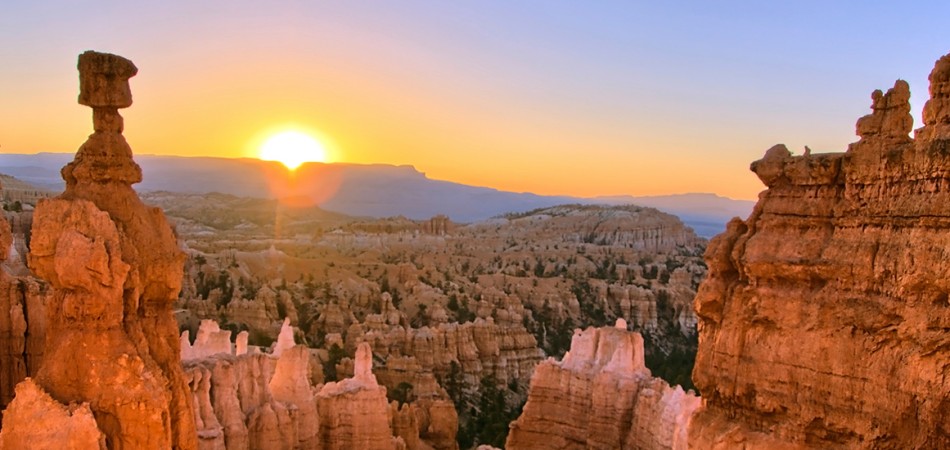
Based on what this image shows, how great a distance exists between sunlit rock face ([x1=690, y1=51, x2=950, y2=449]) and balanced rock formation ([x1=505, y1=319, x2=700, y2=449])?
7.81m

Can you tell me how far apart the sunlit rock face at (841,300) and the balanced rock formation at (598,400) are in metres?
7.81

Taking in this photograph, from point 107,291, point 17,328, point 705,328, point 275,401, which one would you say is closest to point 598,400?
point 275,401

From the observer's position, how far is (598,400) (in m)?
17.6

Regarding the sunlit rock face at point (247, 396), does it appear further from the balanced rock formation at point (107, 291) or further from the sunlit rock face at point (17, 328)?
the balanced rock formation at point (107, 291)

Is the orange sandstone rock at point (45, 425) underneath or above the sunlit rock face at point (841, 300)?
underneath

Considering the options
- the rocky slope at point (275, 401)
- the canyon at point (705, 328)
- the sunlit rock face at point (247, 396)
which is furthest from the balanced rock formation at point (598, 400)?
the sunlit rock face at point (247, 396)

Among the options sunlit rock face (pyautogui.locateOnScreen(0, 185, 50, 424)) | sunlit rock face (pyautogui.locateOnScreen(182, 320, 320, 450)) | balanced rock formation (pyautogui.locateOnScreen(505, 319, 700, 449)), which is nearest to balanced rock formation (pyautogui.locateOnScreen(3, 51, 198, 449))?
sunlit rock face (pyautogui.locateOnScreen(0, 185, 50, 424))

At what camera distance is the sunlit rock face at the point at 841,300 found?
6285 millimetres

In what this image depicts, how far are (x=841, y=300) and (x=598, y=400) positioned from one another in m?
11.0

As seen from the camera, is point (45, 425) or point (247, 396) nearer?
point (45, 425)

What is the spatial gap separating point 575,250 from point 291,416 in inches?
2031

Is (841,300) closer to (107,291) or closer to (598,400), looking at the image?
(107,291)

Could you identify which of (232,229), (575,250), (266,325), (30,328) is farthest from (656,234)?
(30,328)

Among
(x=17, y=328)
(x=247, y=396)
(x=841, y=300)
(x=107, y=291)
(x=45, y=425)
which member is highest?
(x=841, y=300)
